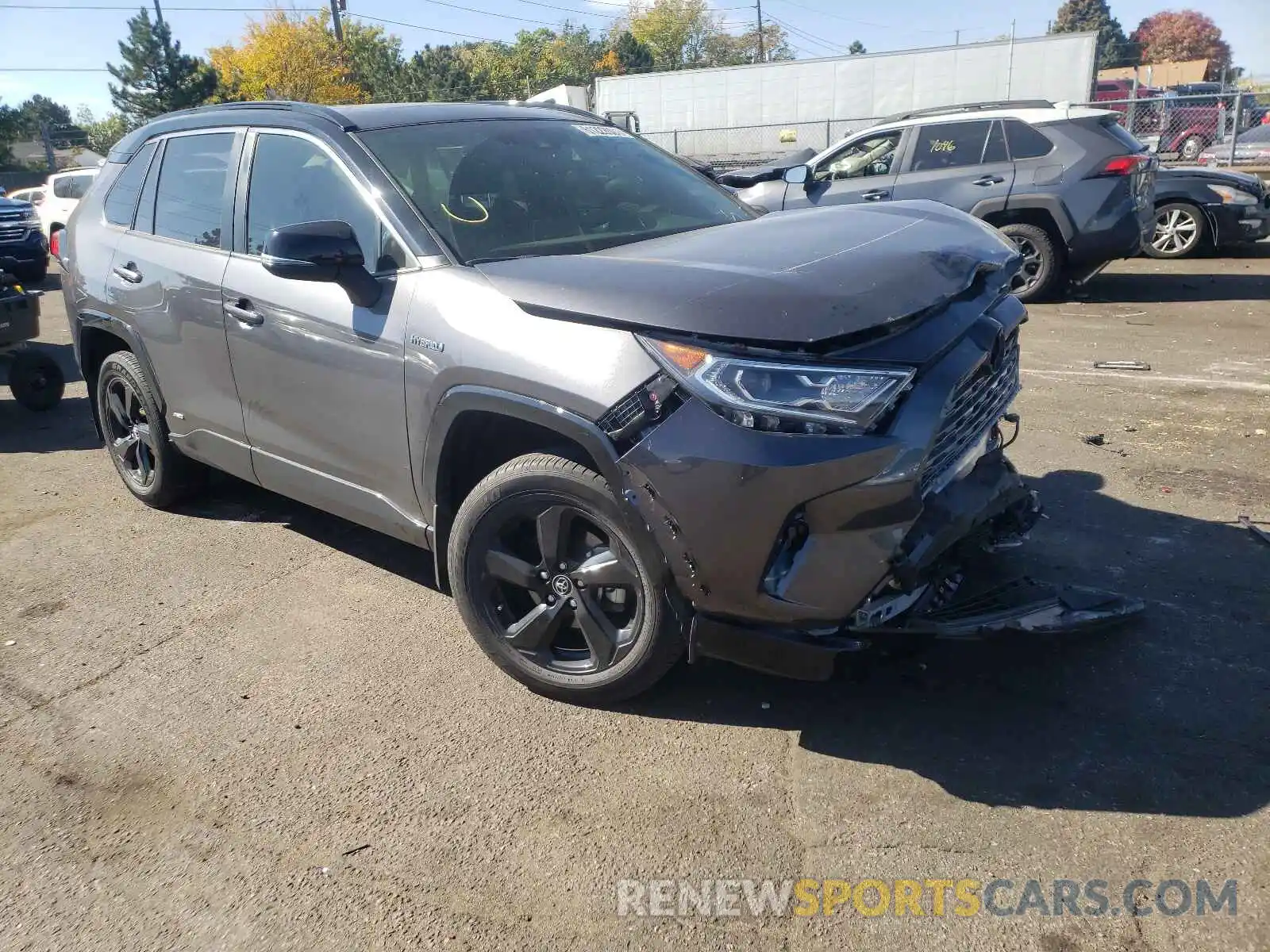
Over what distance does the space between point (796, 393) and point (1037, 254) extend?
27.1ft

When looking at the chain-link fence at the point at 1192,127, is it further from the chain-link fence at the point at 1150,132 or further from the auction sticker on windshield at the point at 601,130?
the auction sticker on windshield at the point at 601,130

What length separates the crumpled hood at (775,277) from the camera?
8.45ft

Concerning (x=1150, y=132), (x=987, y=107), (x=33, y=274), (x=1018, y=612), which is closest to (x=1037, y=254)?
(x=987, y=107)

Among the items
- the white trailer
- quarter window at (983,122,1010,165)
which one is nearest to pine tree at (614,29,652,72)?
the white trailer

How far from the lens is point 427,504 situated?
3.42 metres

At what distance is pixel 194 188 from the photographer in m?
4.48

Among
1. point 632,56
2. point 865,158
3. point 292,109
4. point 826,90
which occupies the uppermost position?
point 632,56

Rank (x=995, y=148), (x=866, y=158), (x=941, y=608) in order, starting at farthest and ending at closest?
1. (x=866, y=158)
2. (x=995, y=148)
3. (x=941, y=608)

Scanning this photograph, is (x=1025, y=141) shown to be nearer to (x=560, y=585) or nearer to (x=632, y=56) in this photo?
(x=560, y=585)

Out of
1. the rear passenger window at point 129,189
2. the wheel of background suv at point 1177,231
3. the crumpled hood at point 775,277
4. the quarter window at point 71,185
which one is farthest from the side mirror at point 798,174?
the quarter window at point 71,185

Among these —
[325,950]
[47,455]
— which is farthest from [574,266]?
[47,455]

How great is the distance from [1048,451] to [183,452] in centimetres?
445

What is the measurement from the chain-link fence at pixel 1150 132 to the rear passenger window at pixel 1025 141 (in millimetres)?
5177

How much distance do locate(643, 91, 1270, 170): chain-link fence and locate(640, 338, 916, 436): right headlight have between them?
44.0 feet
